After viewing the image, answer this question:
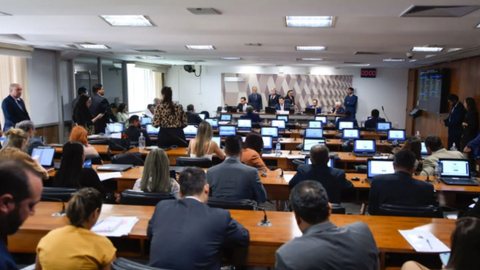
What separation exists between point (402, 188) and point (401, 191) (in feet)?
0.09

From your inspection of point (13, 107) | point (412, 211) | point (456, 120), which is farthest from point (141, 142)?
point (456, 120)

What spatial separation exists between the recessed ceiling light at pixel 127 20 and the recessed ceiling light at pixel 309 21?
2.00 meters

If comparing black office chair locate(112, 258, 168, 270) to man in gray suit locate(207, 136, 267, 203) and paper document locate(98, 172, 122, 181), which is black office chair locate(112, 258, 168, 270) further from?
paper document locate(98, 172, 122, 181)

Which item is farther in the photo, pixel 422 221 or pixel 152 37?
pixel 152 37

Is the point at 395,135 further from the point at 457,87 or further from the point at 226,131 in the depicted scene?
the point at 457,87

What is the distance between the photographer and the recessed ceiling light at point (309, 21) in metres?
5.45

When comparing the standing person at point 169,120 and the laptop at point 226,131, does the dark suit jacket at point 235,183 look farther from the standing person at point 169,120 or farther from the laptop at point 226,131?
the laptop at point 226,131

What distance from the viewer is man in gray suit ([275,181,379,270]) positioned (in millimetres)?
1755

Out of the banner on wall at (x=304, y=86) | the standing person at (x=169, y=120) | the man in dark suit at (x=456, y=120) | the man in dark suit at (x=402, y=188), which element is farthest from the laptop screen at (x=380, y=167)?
the banner on wall at (x=304, y=86)

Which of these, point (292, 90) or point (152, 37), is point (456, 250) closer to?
point (152, 37)

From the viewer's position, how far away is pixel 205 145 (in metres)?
5.38

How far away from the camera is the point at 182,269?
218 centimetres

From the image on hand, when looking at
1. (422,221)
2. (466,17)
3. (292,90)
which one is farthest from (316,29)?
(292,90)

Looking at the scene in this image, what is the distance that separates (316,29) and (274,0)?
222 cm
